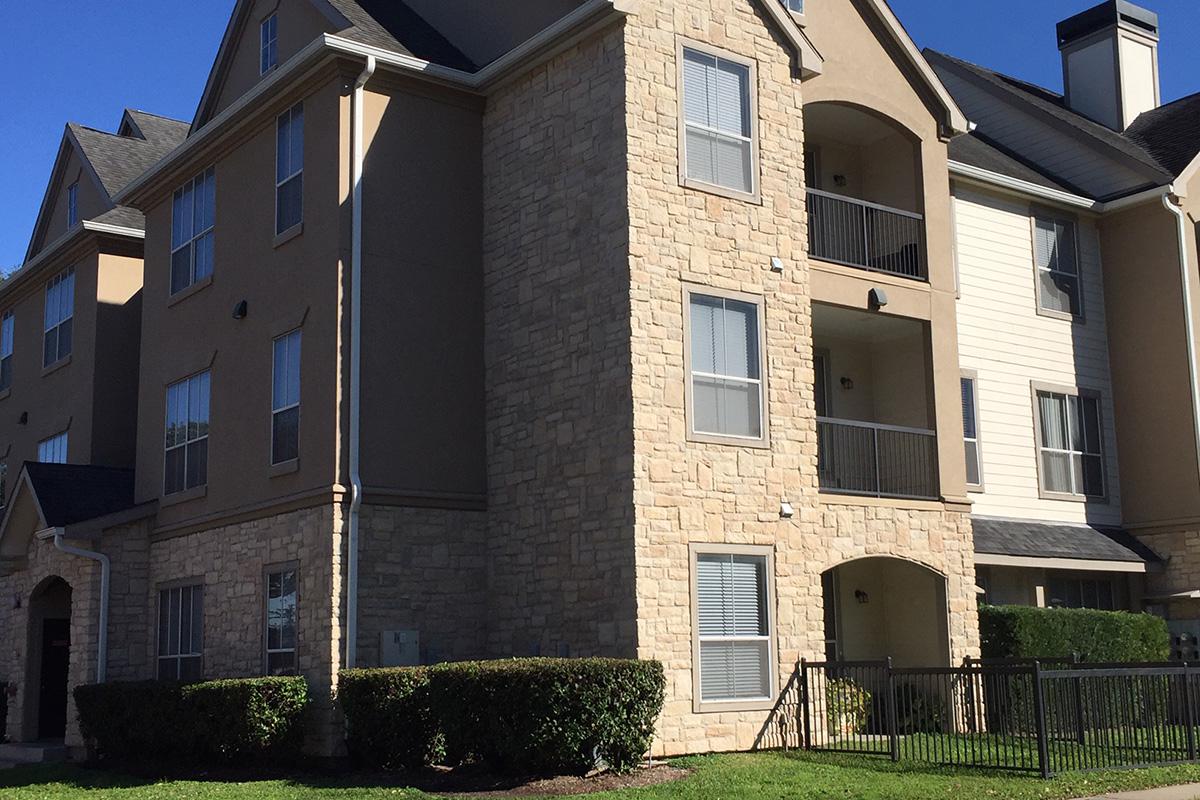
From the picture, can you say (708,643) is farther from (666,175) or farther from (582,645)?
(666,175)

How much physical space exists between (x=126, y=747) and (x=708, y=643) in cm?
893

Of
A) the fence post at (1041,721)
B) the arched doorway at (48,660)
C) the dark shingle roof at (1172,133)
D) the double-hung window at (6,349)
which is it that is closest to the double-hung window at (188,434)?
the arched doorway at (48,660)

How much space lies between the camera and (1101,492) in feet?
85.2

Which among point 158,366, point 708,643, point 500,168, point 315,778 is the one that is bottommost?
point 315,778

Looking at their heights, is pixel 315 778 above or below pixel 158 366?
below

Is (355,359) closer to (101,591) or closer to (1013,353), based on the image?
(101,591)

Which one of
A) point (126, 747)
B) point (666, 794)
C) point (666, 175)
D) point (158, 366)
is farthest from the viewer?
point (158, 366)

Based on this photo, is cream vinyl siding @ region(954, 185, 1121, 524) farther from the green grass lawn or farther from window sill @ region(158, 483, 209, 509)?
window sill @ region(158, 483, 209, 509)

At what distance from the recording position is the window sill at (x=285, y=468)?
63.6 ft

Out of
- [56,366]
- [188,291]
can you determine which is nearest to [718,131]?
[188,291]

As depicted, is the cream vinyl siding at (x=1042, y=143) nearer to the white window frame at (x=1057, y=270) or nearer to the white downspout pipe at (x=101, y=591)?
the white window frame at (x=1057, y=270)

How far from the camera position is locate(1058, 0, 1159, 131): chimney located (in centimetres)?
3047

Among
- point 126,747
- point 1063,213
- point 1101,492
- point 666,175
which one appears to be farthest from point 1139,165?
point 126,747

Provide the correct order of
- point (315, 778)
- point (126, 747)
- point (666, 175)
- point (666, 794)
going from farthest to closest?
point (126, 747) < point (666, 175) < point (315, 778) < point (666, 794)
